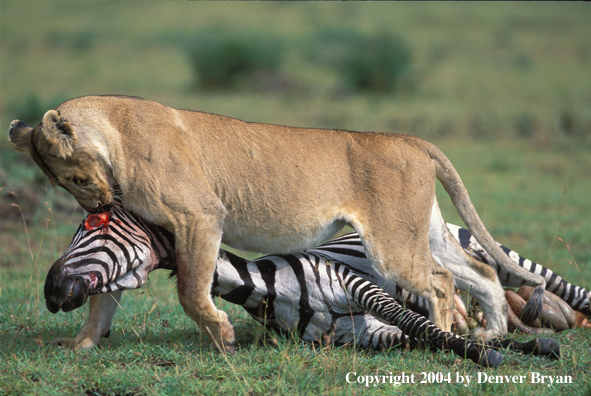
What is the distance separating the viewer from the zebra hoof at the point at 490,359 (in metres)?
3.46

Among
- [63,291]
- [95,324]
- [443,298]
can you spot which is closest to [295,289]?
[443,298]

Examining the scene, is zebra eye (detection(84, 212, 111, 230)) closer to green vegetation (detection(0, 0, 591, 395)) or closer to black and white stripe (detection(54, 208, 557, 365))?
black and white stripe (detection(54, 208, 557, 365))

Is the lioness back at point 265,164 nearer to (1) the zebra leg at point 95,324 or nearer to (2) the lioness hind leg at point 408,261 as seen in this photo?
(2) the lioness hind leg at point 408,261

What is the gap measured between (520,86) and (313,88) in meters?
6.80

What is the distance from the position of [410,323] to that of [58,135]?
7.75ft

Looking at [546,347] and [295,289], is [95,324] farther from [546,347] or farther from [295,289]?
[546,347]

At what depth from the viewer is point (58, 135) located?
3314mm

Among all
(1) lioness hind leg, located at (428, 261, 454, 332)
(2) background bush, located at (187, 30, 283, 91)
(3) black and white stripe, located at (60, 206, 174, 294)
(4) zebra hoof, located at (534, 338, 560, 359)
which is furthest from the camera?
(2) background bush, located at (187, 30, 283, 91)

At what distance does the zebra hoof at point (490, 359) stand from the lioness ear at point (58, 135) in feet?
8.57

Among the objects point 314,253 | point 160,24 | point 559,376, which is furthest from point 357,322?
point 160,24

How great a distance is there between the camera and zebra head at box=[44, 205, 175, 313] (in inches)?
130

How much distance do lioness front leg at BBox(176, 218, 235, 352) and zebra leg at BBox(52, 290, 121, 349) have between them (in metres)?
0.58

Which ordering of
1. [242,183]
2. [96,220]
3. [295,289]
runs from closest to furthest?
1. [96,220]
2. [242,183]
3. [295,289]

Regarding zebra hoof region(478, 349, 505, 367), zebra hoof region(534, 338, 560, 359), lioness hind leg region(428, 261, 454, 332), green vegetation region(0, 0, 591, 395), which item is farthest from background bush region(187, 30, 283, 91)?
zebra hoof region(478, 349, 505, 367)
